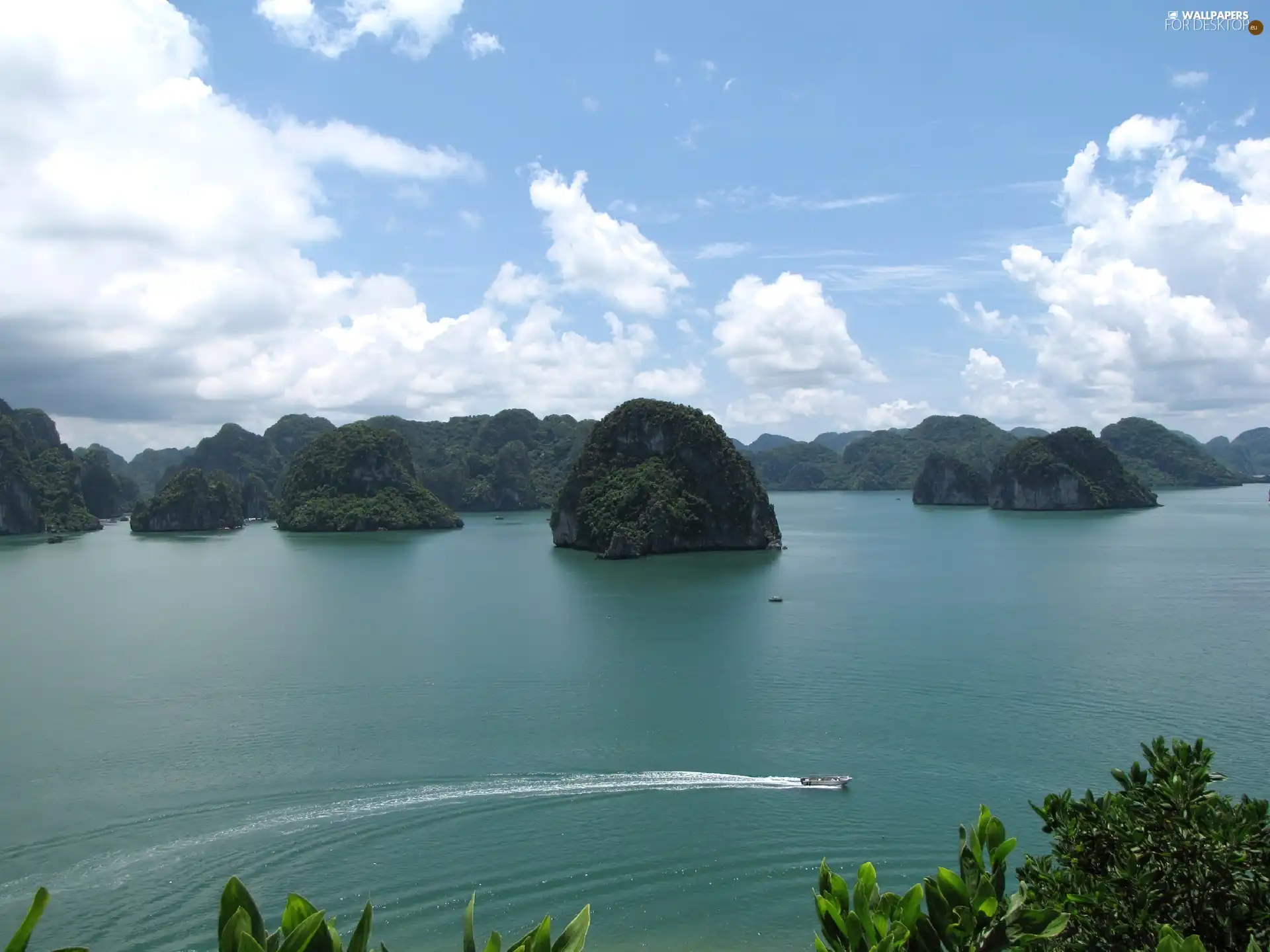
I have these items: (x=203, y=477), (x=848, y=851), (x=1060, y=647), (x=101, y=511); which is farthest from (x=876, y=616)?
(x=101, y=511)

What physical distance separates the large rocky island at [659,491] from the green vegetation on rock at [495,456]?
52299 mm

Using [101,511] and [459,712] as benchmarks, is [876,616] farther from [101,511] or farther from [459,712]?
[101,511]

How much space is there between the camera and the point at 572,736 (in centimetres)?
2183

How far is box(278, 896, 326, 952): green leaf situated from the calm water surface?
432 inches

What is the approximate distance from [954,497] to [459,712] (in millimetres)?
124429

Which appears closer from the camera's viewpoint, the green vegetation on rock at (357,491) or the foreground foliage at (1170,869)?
the foreground foliage at (1170,869)

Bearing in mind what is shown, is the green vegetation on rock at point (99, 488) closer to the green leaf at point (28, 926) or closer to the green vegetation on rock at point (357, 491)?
the green vegetation on rock at point (357, 491)

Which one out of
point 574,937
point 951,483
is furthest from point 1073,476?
point 574,937

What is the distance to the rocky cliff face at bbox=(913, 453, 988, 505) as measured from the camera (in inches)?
5305

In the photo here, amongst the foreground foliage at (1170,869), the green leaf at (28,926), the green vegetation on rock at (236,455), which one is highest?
the green vegetation on rock at (236,455)

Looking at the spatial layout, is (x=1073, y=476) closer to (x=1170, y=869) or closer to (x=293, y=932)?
(x=1170, y=869)

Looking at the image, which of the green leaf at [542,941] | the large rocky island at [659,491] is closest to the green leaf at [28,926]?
the green leaf at [542,941]

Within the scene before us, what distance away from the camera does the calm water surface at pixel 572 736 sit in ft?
48.3

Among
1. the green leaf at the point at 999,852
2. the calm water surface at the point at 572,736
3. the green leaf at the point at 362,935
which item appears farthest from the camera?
the calm water surface at the point at 572,736
